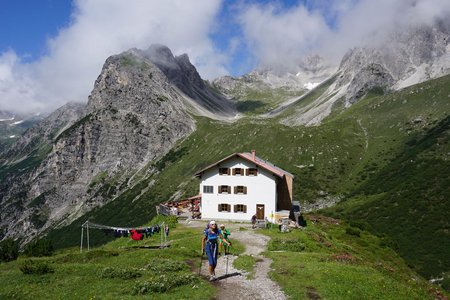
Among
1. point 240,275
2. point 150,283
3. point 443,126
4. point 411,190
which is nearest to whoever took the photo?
point 150,283

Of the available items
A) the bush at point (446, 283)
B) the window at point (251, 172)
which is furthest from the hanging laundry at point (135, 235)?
the bush at point (446, 283)

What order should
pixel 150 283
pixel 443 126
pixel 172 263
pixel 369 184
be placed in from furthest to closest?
pixel 443 126 < pixel 369 184 < pixel 172 263 < pixel 150 283

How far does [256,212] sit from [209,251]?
46813mm

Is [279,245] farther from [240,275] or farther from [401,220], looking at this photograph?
[401,220]

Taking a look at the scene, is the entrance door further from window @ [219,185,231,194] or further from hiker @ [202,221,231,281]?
hiker @ [202,221,231,281]

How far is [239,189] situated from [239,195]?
107 cm

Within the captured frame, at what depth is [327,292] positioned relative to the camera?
70.3ft

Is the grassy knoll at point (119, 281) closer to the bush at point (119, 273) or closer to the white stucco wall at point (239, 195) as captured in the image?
the bush at point (119, 273)

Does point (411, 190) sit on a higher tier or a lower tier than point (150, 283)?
higher

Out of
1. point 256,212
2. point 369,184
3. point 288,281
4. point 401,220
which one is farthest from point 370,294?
point 369,184

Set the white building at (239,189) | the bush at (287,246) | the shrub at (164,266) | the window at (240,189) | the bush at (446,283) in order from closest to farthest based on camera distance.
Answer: the shrub at (164,266), the bush at (287,246), the white building at (239,189), the window at (240,189), the bush at (446,283)

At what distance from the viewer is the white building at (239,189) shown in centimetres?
6950

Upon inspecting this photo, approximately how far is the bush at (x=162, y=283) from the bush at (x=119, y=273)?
1.85 m

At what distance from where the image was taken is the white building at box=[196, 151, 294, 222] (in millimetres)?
69500
